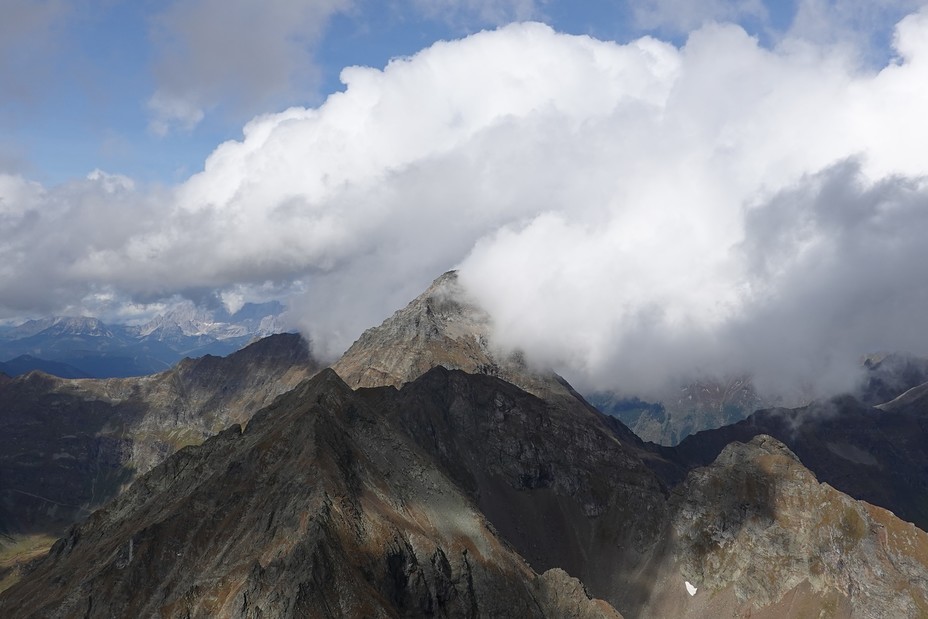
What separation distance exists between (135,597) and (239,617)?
109ft

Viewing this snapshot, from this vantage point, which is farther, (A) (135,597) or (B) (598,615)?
(B) (598,615)

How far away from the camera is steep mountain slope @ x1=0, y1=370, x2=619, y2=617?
153875 millimetres

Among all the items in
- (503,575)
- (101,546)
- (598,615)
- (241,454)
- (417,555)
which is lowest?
(598,615)

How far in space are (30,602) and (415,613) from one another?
98880 mm

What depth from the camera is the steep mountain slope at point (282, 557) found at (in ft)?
505

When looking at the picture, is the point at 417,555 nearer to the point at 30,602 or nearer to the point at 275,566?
the point at 275,566

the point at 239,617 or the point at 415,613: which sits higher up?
the point at 239,617

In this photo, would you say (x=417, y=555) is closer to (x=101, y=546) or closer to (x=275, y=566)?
(x=275, y=566)

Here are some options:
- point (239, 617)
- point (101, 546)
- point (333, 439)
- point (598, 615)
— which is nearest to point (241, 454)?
point (333, 439)

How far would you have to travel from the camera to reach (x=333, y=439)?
199500 millimetres

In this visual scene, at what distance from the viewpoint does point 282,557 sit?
515ft

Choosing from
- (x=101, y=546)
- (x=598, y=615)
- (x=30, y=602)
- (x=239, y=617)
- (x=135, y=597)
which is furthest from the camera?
(x=598, y=615)

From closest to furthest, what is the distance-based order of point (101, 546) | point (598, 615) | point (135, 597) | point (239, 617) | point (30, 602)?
point (239, 617)
point (135, 597)
point (30, 602)
point (101, 546)
point (598, 615)

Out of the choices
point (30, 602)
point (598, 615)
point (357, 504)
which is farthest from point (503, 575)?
point (30, 602)
